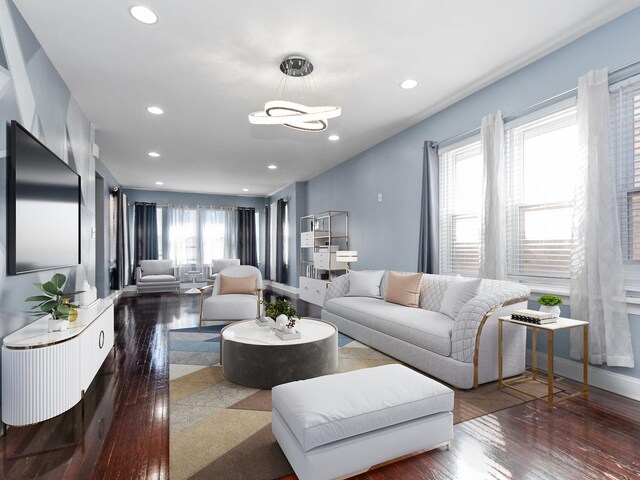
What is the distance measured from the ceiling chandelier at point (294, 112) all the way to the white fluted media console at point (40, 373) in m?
2.09

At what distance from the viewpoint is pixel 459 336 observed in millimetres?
2779

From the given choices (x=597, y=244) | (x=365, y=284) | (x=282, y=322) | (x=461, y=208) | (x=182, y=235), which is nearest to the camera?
(x=597, y=244)

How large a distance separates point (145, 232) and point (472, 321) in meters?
9.08

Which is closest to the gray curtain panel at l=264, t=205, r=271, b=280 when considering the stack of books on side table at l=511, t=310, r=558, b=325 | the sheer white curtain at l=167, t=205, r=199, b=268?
the sheer white curtain at l=167, t=205, r=199, b=268

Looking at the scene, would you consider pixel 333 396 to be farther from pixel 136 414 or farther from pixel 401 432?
pixel 136 414

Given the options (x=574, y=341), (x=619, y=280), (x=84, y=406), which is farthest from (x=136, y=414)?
(x=619, y=280)

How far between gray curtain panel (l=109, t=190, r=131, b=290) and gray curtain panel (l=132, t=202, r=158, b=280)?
0.41 m

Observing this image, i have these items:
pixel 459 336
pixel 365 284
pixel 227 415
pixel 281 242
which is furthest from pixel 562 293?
pixel 281 242

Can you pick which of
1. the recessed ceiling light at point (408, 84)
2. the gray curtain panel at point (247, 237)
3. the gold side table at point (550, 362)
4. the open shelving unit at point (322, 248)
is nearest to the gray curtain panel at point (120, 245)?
the gray curtain panel at point (247, 237)

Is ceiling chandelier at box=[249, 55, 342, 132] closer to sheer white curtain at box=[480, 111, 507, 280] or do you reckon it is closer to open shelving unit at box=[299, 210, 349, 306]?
sheer white curtain at box=[480, 111, 507, 280]

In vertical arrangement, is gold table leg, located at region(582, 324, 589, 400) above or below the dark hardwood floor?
above

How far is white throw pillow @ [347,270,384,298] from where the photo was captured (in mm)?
4676

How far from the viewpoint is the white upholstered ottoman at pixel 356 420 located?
5.24 feet

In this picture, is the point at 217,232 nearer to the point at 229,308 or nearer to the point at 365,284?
the point at 229,308
